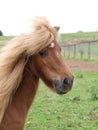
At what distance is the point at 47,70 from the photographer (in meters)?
3.88

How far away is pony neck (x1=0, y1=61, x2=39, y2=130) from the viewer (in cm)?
393

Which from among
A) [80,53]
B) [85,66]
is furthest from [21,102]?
[80,53]

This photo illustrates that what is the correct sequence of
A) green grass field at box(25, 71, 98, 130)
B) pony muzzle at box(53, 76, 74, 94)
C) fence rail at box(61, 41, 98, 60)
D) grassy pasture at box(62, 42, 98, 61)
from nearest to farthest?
pony muzzle at box(53, 76, 74, 94)
green grass field at box(25, 71, 98, 130)
grassy pasture at box(62, 42, 98, 61)
fence rail at box(61, 41, 98, 60)

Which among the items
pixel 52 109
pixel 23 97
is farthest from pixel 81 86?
pixel 23 97

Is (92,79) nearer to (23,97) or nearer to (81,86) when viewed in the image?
(81,86)

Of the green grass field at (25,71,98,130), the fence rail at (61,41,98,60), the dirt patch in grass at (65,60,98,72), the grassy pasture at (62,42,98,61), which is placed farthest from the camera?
the fence rail at (61,41,98,60)

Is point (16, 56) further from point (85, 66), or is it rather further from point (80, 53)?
point (80, 53)

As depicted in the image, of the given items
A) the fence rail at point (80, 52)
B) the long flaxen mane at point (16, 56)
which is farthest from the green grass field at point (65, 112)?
the fence rail at point (80, 52)

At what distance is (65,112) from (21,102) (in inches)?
189

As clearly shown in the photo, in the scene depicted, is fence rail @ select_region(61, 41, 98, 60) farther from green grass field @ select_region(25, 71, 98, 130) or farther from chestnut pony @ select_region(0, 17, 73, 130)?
chestnut pony @ select_region(0, 17, 73, 130)

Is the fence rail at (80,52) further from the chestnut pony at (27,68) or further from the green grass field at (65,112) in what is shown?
the chestnut pony at (27,68)

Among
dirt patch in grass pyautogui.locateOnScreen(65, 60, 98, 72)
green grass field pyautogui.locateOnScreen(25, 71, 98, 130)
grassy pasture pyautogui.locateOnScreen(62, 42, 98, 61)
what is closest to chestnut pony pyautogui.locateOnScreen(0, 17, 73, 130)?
green grass field pyautogui.locateOnScreen(25, 71, 98, 130)

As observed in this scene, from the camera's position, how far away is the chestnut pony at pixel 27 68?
3832 mm

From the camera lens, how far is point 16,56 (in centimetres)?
385
